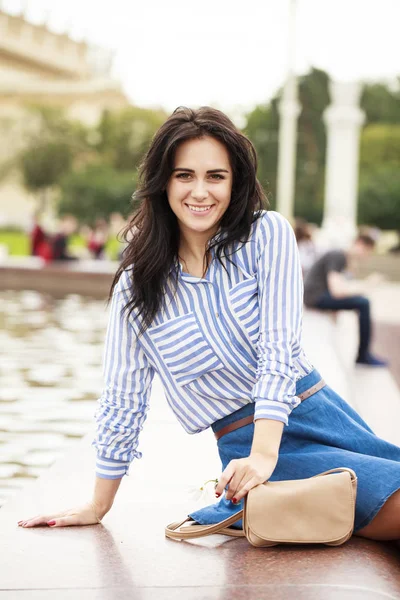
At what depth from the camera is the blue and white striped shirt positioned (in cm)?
323

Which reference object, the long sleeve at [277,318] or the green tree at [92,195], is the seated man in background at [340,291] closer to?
the long sleeve at [277,318]

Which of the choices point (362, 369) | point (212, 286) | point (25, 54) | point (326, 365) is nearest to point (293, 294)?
point (212, 286)

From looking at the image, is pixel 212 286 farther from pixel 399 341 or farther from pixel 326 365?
pixel 399 341

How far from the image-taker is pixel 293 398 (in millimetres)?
3148

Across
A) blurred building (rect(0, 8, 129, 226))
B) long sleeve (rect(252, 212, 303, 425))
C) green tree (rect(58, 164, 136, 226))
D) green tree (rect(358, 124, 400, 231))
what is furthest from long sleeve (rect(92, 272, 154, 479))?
blurred building (rect(0, 8, 129, 226))

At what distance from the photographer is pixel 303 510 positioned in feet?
9.78

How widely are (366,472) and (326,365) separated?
450cm

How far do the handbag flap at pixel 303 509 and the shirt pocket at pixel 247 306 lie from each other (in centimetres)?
50

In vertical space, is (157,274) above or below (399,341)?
above

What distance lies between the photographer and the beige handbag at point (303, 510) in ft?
9.74

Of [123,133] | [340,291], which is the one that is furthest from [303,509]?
[123,133]

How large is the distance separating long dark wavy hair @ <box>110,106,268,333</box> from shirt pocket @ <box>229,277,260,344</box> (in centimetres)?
11

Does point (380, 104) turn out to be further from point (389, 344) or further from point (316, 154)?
point (389, 344)

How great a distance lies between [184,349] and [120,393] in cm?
27
